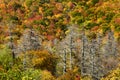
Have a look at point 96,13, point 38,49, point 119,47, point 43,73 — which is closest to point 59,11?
point 96,13

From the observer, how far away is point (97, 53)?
78062mm

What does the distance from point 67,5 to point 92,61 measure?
176 feet

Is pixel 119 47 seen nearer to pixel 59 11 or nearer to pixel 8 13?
pixel 59 11

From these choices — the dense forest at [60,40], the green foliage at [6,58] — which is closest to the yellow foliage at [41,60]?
the dense forest at [60,40]

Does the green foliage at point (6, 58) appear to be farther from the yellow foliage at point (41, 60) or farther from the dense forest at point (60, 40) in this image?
the yellow foliage at point (41, 60)

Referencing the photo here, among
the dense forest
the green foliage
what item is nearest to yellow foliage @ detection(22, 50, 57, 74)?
the dense forest

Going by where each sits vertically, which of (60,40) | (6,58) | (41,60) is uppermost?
(6,58)

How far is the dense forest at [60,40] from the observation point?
70.4 m

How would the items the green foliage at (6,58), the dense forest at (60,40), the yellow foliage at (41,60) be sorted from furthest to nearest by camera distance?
the yellow foliage at (41,60) < the dense forest at (60,40) < the green foliage at (6,58)

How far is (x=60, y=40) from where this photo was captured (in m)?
114

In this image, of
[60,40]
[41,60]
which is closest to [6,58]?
[41,60]

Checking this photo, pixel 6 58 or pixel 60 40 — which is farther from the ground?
pixel 6 58

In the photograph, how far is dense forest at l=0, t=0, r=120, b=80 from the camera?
70387 mm

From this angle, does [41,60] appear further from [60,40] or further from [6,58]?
[60,40]
